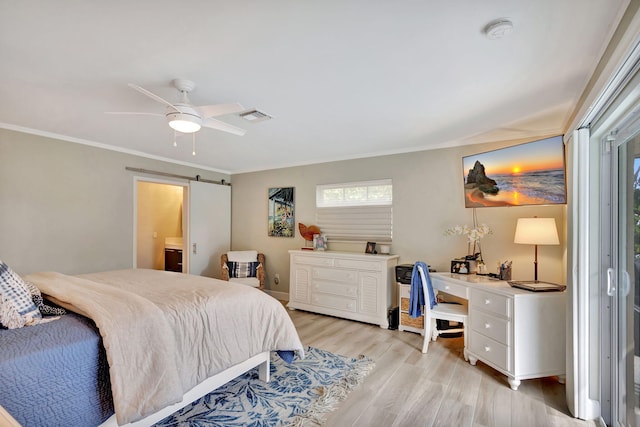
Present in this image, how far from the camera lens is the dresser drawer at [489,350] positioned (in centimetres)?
252

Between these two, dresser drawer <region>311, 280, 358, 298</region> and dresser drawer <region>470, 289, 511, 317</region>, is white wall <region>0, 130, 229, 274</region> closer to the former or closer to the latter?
dresser drawer <region>311, 280, 358, 298</region>

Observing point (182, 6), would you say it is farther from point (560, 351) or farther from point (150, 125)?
point (560, 351)

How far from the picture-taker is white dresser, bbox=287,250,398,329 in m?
3.89

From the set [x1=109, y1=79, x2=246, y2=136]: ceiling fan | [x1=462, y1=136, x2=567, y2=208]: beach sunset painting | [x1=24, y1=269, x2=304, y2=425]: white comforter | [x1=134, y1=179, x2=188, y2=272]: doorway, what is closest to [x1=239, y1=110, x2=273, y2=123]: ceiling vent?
[x1=109, y1=79, x2=246, y2=136]: ceiling fan

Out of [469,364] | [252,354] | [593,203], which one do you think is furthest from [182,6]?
[469,364]

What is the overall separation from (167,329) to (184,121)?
4.60 ft

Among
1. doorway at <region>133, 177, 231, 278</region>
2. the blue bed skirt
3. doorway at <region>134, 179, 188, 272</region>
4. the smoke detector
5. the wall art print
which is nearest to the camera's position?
the blue bed skirt

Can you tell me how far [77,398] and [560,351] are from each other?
330cm

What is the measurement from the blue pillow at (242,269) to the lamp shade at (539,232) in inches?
147

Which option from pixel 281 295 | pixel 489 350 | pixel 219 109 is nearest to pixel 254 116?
pixel 219 109

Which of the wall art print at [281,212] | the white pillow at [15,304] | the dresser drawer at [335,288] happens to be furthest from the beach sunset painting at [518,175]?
the white pillow at [15,304]

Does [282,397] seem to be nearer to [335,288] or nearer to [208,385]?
[208,385]

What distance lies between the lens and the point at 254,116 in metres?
2.84

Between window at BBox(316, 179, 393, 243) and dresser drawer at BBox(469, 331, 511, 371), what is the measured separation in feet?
5.58
